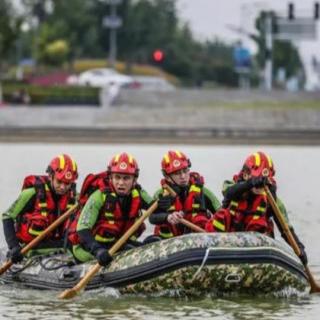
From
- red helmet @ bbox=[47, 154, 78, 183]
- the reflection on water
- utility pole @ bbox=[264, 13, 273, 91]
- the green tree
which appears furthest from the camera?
→ the green tree

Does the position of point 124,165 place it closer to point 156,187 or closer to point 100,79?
point 156,187

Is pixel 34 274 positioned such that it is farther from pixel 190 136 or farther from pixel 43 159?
pixel 190 136

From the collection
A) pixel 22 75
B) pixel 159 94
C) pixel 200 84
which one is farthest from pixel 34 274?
pixel 200 84

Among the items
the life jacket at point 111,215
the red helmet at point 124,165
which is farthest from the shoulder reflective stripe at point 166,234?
the red helmet at point 124,165

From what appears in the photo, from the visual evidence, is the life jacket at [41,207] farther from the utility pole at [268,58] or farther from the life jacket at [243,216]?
the utility pole at [268,58]

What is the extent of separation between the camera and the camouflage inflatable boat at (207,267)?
16922 mm

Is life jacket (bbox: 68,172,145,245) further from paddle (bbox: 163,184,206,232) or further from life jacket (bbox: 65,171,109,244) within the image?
paddle (bbox: 163,184,206,232)

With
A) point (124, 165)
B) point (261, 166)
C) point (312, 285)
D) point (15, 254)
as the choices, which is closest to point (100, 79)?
point (15, 254)

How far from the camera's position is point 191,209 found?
18.0m

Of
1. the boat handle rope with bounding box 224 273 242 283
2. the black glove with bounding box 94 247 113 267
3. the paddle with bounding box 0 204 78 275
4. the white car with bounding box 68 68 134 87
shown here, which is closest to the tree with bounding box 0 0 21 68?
the white car with bounding box 68 68 134 87

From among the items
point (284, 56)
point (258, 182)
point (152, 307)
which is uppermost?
point (284, 56)

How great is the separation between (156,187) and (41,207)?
16.7m

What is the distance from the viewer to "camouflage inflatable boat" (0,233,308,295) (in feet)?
55.5

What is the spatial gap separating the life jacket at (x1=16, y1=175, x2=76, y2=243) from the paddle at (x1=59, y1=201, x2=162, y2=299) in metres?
1.42
